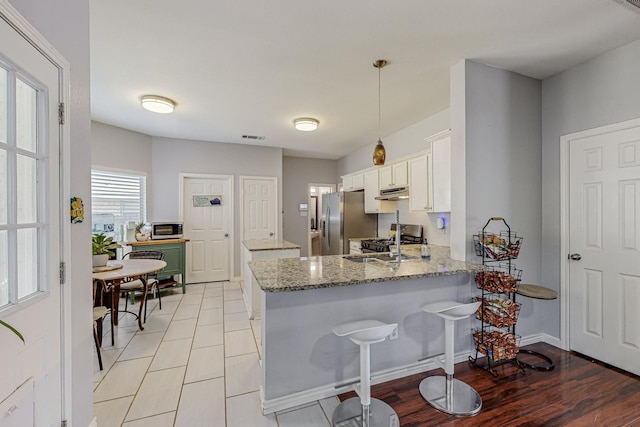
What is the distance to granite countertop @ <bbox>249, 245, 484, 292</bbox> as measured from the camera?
1.83m

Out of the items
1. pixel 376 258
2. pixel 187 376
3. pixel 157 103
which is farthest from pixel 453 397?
pixel 157 103

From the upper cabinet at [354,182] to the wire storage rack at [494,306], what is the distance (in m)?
2.78

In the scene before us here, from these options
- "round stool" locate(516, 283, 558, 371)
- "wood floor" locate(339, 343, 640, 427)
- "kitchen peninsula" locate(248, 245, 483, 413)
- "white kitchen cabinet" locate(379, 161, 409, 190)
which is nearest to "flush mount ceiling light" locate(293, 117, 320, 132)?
"white kitchen cabinet" locate(379, 161, 409, 190)

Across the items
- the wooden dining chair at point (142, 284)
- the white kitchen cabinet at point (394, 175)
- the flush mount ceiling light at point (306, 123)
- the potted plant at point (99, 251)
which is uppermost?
the flush mount ceiling light at point (306, 123)

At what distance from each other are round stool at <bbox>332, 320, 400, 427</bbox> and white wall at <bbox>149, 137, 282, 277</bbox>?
13.3 ft

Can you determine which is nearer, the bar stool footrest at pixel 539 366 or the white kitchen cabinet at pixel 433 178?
the bar stool footrest at pixel 539 366

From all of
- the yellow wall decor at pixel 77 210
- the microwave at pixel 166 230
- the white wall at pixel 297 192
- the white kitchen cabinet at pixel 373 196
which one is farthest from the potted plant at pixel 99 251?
the white wall at pixel 297 192

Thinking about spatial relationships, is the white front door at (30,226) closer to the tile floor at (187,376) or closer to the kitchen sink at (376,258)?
the tile floor at (187,376)

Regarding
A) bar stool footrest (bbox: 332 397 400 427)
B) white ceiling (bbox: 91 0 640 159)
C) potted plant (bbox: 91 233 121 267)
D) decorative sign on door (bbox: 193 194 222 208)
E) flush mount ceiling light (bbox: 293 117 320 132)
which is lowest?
bar stool footrest (bbox: 332 397 400 427)

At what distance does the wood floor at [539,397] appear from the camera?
177cm

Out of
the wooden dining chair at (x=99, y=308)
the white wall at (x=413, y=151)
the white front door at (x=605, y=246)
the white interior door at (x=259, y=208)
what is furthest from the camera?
the white interior door at (x=259, y=208)

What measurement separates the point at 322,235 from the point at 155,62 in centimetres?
426

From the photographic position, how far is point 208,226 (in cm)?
536

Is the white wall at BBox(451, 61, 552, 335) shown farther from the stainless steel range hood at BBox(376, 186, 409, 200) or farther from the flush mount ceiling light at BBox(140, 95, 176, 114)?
the flush mount ceiling light at BBox(140, 95, 176, 114)
